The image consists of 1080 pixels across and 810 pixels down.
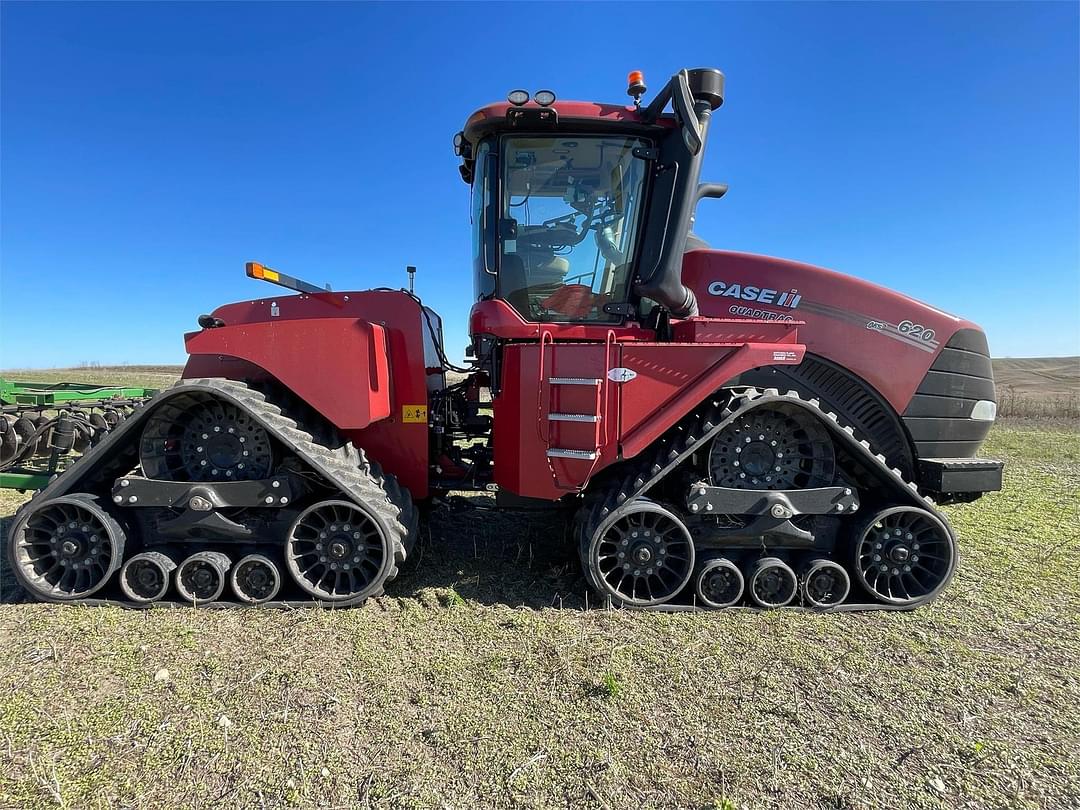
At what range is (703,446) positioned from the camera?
11.8 feet

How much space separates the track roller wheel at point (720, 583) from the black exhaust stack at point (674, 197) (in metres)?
1.72

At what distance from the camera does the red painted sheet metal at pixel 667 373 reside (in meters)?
3.45

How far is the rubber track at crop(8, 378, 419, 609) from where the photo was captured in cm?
338

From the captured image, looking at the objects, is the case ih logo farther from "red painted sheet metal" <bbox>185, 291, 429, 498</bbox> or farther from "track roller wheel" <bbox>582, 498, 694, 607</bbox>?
"red painted sheet metal" <bbox>185, 291, 429, 498</bbox>

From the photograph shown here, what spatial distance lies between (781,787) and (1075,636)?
260 centimetres

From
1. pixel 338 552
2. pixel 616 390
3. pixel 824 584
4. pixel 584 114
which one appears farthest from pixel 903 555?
pixel 338 552

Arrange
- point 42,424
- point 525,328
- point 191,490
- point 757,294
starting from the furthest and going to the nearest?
point 42,424, point 757,294, point 525,328, point 191,490

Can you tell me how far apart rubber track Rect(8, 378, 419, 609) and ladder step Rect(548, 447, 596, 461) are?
111cm

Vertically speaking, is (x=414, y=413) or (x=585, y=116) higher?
(x=585, y=116)

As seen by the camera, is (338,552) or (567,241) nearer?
(338,552)

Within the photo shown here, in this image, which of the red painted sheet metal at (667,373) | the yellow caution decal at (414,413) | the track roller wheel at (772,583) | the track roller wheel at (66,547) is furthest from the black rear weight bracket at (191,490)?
the track roller wheel at (772,583)

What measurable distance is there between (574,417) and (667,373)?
2.19 feet

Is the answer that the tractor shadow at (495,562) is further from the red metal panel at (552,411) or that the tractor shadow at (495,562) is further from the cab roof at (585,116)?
the cab roof at (585,116)

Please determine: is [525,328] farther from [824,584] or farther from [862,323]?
[824,584]
